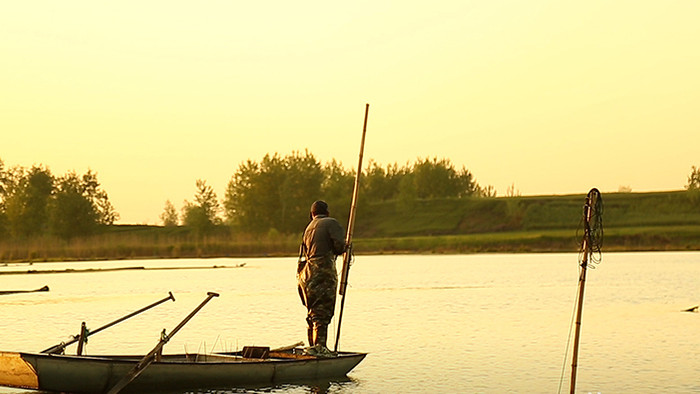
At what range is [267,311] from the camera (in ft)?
104

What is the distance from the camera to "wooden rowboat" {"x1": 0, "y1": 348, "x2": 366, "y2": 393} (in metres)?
14.8

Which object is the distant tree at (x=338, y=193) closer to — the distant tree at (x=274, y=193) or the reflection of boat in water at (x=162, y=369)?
the distant tree at (x=274, y=193)

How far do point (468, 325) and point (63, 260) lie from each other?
4795cm

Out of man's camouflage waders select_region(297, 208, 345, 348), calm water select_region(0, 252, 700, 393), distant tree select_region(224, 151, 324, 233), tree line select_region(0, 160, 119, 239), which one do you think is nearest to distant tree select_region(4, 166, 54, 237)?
tree line select_region(0, 160, 119, 239)

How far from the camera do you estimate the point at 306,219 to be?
121 metres

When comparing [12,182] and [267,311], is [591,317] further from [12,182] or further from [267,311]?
[12,182]

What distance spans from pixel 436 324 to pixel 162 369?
12526 millimetres

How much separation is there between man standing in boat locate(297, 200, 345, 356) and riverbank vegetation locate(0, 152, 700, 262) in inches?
2111

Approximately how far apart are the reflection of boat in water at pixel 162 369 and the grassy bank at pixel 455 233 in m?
53.9

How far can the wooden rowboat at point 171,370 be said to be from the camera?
14.8 metres

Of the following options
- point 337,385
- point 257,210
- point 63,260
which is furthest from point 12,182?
point 337,385

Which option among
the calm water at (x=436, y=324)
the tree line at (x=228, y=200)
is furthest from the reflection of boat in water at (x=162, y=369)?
the tree line at (x=228, y=200)

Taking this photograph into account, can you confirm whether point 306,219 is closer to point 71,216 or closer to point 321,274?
point 71,216

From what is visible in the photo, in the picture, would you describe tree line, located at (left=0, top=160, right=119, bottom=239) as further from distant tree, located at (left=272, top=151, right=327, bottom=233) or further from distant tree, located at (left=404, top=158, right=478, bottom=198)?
distant tree, located at (left=404, top=158, right=478, bottom=198)
